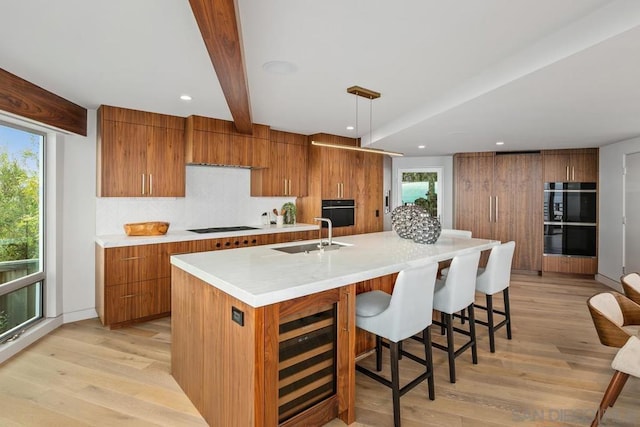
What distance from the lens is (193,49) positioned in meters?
2.27

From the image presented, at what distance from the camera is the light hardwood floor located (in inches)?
82.6

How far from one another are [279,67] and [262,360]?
209 centimetres

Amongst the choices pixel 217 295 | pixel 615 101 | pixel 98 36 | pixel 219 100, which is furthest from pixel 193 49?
pixel 615 101

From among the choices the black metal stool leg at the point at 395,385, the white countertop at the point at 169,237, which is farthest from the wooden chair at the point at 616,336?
the white countertop at the point at 169,237

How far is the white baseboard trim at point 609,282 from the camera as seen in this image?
4.90 meters

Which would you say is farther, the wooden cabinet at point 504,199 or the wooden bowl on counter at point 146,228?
the wooden cabinet at point 504,199

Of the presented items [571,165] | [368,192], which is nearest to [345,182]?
[368,192]

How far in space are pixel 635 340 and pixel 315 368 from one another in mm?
1812

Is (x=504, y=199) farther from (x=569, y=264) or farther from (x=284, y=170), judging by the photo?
(x=284, y=170)

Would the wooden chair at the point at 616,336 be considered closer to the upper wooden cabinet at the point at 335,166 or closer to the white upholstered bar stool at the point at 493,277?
the white upholstered bar stool at the point at 493,277

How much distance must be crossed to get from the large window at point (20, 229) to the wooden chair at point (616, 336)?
4.56 metres

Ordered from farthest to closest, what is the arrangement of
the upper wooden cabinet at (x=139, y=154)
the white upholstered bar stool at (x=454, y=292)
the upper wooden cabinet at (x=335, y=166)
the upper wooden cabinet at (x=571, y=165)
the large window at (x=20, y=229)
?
the upper wooden cabinet at (x=571, y=165), the upper wooden cabinet at (x=335, y=166), the upper wooden cabinet at (x=139, y=154), the large window at (x=20, y=229), the white upholstered bar stool at (x=454, y=292)

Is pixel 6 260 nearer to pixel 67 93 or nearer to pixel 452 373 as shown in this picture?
pixel 67 93

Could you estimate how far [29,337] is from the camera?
308 cm
